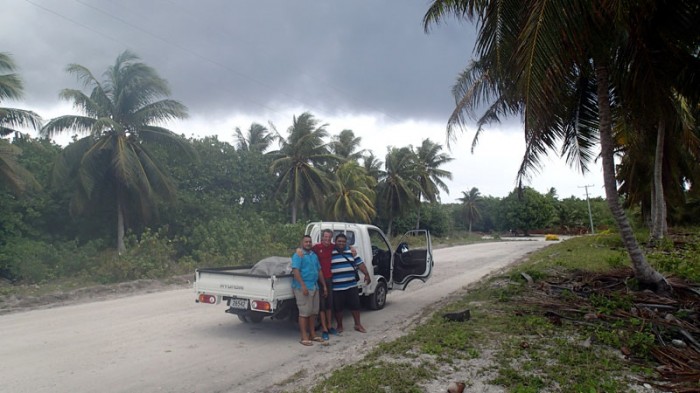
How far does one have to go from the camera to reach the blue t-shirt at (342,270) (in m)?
7.61

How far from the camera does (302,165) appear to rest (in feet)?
104

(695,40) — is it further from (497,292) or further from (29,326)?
(29,326)

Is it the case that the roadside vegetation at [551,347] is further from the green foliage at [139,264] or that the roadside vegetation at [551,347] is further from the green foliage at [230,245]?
the green foliage at [230,245]

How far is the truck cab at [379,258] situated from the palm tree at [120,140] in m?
13.1

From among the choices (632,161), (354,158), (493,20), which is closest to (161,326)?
(493,20)

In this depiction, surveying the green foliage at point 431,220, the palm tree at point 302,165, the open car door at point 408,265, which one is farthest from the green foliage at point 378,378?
the green foliage at point 431,220

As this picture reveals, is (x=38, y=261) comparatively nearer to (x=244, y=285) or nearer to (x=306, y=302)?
(x=244, y=285)

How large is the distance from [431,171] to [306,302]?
40.9 m

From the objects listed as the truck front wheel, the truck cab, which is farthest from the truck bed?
the truck front wheel

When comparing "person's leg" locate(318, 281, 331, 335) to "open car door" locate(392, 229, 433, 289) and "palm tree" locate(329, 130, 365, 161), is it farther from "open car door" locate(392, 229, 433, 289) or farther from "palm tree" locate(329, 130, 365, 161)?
"palm tree" locate(329, 130, 365, 161)

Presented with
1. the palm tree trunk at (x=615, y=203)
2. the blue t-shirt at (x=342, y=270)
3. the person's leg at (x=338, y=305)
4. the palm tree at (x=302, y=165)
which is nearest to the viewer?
the blue t-shirt at (x=342, y=270)

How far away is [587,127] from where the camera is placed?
10805mm

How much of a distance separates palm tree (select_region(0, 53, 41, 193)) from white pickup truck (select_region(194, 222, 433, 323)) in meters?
11.2

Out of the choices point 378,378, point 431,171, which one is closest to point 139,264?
point 378,378
